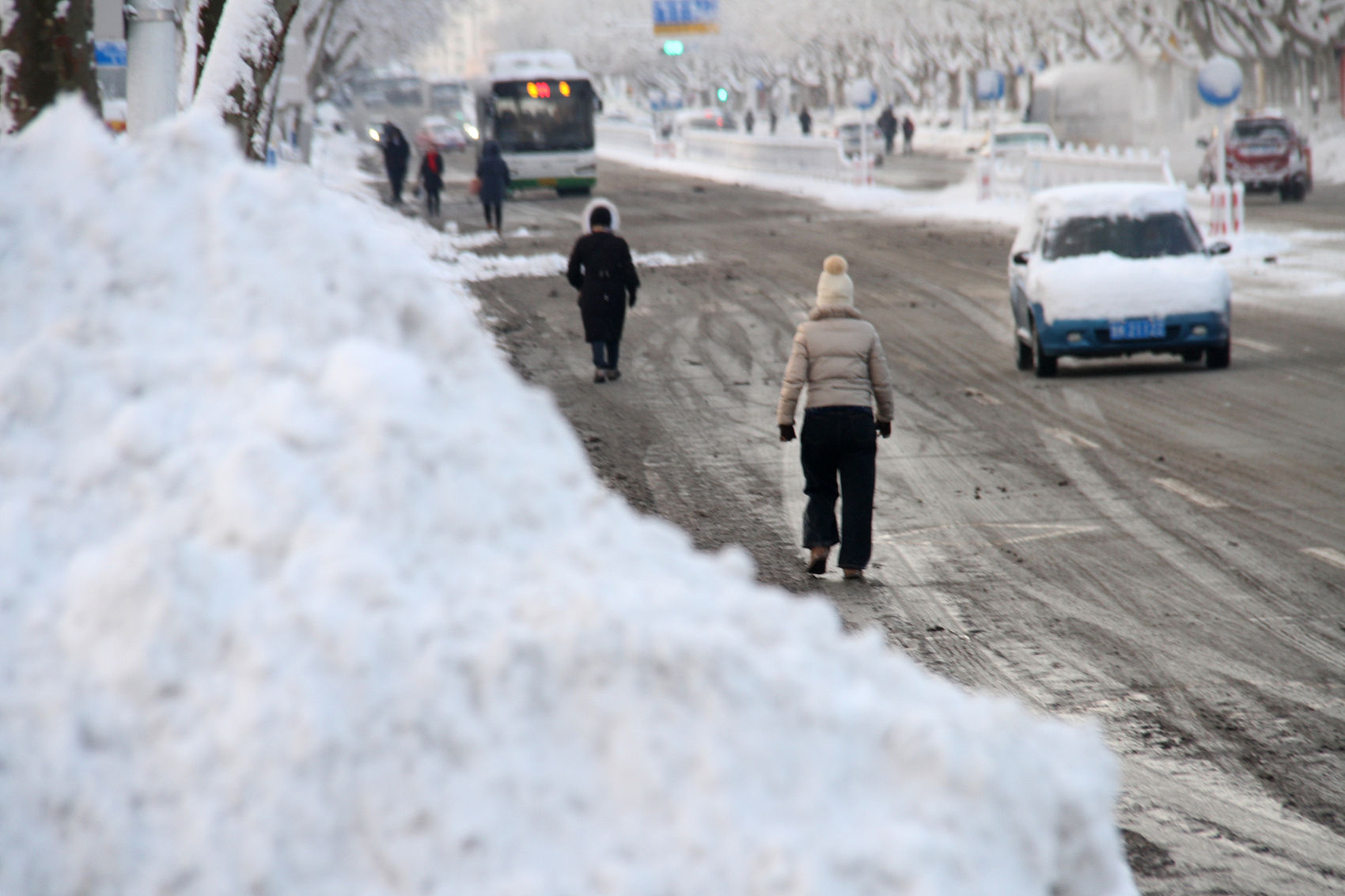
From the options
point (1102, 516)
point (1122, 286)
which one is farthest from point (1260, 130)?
point (1102, 516)

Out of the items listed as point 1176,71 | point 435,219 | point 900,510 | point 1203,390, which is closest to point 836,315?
point 900,510

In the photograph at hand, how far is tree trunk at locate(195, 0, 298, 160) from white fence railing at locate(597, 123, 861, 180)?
110 ft

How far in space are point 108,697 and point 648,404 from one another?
11224 millimetres

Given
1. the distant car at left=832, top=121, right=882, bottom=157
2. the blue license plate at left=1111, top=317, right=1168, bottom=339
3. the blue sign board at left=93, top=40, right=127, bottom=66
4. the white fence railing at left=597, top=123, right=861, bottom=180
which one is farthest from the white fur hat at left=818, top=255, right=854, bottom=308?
the distant car at left=832, top=121, right=882, bottom=157

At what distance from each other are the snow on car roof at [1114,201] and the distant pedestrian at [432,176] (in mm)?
21006

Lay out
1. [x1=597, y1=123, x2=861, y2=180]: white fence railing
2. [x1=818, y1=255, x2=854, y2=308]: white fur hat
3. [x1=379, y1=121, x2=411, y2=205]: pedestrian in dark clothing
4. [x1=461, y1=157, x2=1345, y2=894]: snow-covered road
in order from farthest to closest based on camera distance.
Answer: [x1=597, y1=123, x2=861, y2=180]: white fence railing, [x1=379, y1=121, x2=411, y2=205]: pedestrian in dark clothing, [x1=818, y1=255, x2=854, y2=308]: white fur hat, [x1=461, y1=157, x2=1345, y2=894]: snow-covered road

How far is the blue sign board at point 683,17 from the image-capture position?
66062 millimetres

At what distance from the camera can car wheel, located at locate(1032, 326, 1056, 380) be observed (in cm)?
1454

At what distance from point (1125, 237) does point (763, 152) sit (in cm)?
3620

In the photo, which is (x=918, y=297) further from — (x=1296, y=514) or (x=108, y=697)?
(x=108, y=697)

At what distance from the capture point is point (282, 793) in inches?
95.7

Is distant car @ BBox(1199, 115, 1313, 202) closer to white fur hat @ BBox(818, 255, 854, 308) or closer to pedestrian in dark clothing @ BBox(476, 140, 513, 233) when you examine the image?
pedestrian in dark clothing @ BBox(476, 140, 513, 233)

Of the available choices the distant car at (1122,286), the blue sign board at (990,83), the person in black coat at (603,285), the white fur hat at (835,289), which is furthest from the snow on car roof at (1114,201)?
the blue sign board at (990,83)

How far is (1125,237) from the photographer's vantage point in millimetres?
15297
